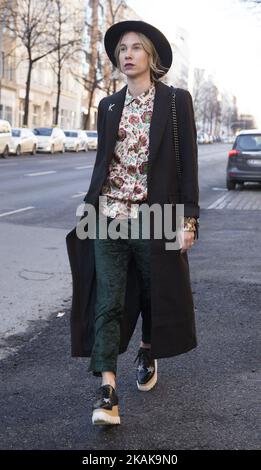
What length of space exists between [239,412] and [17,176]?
1830 cm

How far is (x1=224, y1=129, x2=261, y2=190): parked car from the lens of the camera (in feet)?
64.5

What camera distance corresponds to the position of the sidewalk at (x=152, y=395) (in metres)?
3.27

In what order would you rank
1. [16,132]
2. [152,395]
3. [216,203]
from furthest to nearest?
[16,132] < [216,203] < [152,395]

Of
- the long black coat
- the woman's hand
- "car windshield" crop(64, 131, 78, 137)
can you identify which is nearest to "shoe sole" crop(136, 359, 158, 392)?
the long black coat

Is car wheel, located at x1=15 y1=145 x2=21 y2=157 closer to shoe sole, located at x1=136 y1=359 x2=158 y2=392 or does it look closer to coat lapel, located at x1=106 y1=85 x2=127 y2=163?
shoe sole, located at x1=136 y1=359 x2=158 y2=392

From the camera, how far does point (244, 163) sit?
64.5ft

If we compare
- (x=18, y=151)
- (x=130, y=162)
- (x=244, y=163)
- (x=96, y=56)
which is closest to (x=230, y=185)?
(x=244, y=163)

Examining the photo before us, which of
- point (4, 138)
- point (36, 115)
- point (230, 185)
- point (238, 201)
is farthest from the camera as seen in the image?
point (36, 115)

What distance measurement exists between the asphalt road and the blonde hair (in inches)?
68.1

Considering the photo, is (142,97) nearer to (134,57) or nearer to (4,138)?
(134,57)

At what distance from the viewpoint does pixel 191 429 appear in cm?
340

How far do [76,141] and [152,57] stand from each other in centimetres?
4719

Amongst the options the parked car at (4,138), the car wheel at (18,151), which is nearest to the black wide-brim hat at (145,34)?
the parked car at (4,138)
